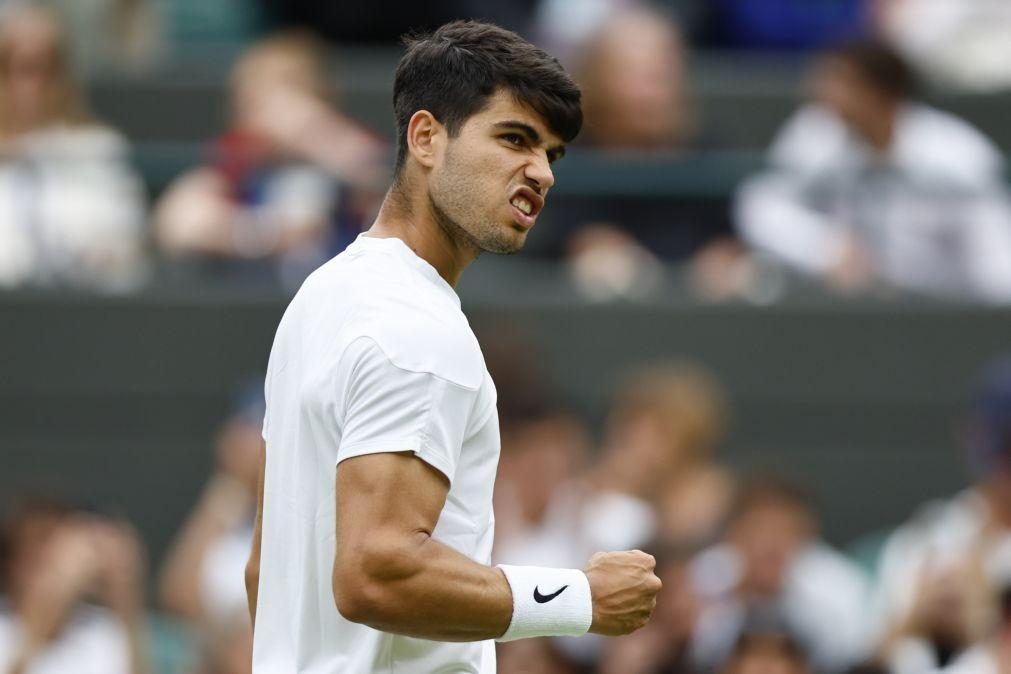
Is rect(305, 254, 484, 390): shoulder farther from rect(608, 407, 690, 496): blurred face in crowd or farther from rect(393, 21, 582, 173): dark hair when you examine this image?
rect(608, 407, 690, 496): blurred face in crowd

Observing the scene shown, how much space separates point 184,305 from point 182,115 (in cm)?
187

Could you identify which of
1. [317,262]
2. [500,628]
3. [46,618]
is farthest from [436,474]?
[317,262]

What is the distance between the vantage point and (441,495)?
3176mm

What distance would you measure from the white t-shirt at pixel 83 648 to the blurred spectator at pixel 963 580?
278 cm

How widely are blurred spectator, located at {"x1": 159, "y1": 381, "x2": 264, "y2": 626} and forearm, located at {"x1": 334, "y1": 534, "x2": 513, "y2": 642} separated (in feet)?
13.7

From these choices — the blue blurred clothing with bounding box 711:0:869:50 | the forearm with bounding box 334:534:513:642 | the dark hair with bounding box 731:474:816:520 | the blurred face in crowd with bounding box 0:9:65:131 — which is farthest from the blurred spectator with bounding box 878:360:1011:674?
the blue blurred clothing with bounding box 711:0:869:50

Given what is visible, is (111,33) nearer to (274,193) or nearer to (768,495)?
(274,193)

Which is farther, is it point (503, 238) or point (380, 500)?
point (503, 238)

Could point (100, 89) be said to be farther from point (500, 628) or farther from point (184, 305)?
point (500, 628)

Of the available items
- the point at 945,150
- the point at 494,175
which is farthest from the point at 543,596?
the point at 945,150

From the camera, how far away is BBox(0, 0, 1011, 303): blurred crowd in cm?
843

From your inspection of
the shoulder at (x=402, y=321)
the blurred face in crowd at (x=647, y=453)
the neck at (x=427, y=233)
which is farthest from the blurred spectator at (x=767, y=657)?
the shoulder at (x=402, y=321)

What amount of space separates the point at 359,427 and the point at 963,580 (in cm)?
385

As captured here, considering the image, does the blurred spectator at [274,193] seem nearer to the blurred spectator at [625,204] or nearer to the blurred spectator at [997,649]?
the blurred spectator at [625,204]
